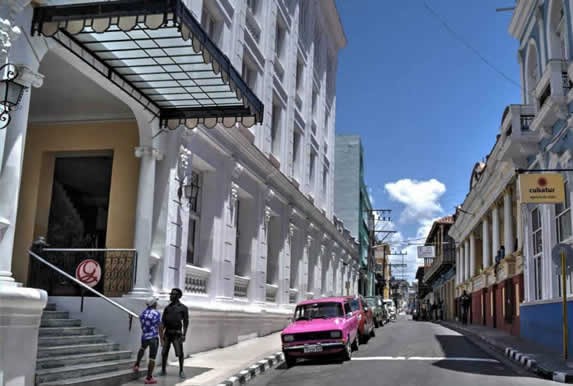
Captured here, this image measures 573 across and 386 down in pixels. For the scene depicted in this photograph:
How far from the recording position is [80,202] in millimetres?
16297

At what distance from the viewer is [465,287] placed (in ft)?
134

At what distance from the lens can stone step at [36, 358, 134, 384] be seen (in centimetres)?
938

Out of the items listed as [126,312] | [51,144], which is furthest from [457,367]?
[51,144]

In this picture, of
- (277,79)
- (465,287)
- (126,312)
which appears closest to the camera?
(126,312)

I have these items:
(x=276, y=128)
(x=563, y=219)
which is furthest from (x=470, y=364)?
(x=276, y=128)

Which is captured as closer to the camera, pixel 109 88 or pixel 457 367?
pixel 109 88

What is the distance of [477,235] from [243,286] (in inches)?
833

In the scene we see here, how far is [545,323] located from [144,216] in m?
11.9

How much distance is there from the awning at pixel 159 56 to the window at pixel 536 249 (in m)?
10.8

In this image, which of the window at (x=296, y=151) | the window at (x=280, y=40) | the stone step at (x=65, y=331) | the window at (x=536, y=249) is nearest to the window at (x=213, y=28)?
the window at (x=280, y=40)

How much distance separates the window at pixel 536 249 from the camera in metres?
19.7

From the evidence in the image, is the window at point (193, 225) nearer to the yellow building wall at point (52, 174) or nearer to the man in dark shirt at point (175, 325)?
the yellow building wall at point (52, 174)

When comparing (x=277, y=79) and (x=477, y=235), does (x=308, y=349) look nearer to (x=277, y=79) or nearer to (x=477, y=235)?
(x=277, y=79)

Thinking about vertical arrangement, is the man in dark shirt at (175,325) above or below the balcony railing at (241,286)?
below
